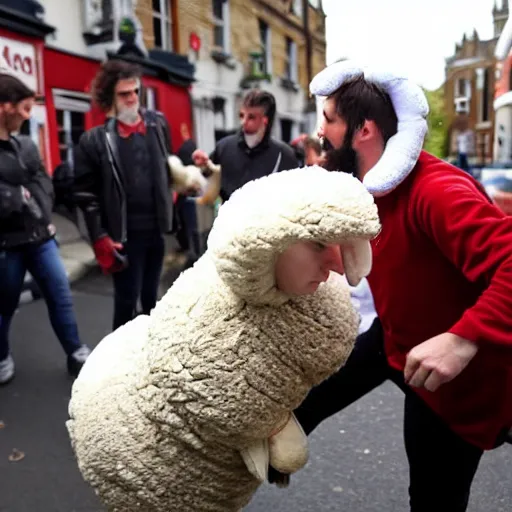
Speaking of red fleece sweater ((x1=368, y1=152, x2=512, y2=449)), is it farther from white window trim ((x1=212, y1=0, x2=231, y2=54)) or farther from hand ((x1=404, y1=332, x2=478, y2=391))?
white window trim ((x1=212, y1=0, x2=231, y2=54))

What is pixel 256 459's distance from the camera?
4.21ft

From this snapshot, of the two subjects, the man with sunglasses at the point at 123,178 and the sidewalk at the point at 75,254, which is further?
the sidewalk at the point at 75,254

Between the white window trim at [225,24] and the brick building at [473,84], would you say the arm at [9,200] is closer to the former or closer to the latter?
the white window trim at [225,24]

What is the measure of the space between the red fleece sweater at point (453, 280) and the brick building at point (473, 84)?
50 centimetres

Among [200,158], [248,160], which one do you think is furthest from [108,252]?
[248,160]

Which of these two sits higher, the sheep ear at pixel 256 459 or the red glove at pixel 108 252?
the red glove at pixel 108 252

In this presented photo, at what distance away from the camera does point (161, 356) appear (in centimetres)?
123

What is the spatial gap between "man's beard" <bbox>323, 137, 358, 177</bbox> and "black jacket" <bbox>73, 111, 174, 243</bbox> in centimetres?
201

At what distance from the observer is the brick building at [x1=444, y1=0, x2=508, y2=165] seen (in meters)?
1.85

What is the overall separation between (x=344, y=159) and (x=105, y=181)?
2.10 m

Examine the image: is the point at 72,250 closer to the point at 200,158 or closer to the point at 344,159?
the point at 200,158

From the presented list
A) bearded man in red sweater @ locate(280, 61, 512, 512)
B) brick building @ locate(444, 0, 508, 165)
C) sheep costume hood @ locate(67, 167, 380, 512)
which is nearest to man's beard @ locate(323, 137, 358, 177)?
bearded man in red sweater @ locate(280, 61, 512, 512)

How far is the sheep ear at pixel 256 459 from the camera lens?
1.28 meters

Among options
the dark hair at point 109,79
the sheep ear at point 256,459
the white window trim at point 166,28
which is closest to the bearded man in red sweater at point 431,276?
the sheep ear at point 256,459
